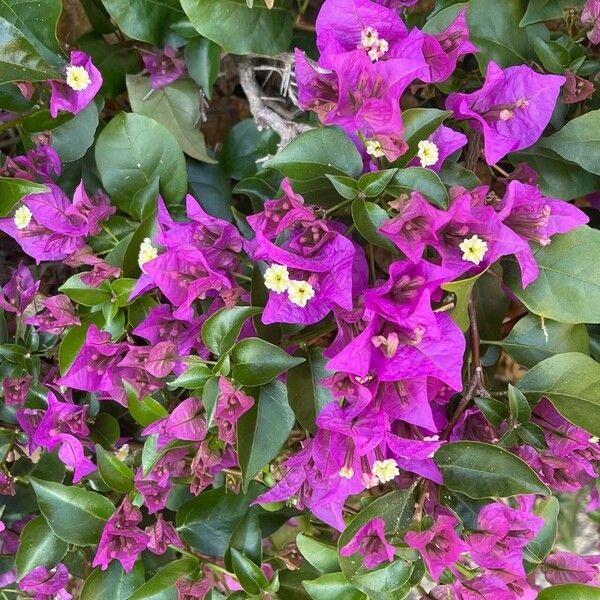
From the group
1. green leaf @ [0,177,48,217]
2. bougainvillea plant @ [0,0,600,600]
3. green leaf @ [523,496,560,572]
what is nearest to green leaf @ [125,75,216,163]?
bougainvillea plant @ [0,0,600,600]

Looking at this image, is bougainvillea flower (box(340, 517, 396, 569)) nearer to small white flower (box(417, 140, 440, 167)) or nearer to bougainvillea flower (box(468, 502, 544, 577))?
bougainvillea flower (box(468, 502, 544, 577))

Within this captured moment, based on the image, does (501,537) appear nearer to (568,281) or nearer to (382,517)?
(382,517)

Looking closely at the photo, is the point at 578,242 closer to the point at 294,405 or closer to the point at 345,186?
the point at 345,186

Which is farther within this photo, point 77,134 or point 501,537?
point 77,134

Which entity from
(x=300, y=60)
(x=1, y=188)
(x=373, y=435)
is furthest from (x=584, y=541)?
(x=1, y=188)

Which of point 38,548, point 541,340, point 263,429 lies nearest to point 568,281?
point 541,340
